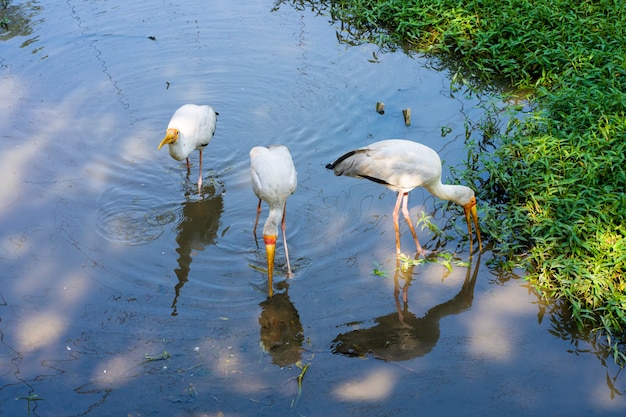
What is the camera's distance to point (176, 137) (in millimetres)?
6824

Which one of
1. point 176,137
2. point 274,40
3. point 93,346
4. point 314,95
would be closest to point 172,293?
point 93,346

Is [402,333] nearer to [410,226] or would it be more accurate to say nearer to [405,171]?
[410,226]

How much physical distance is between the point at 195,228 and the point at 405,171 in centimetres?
203

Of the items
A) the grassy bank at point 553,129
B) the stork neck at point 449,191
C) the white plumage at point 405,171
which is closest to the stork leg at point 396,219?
the white plumage at point 405,171

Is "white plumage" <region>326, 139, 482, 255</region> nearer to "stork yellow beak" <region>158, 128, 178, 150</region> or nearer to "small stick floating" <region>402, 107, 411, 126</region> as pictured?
"small stick floating" <region>402, 107, 411, 126</region>

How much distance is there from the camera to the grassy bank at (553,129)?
5.68m

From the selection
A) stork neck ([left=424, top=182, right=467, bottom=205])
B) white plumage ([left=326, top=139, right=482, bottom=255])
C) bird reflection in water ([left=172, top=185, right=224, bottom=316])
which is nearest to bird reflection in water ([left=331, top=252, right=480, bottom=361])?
white plumage ([left=326, top=139, right=482, bottom=255])

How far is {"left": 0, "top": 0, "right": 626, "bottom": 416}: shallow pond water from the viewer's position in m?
4.91

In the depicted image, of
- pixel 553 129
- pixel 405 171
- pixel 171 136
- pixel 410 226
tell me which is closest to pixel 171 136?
pixel 171 136

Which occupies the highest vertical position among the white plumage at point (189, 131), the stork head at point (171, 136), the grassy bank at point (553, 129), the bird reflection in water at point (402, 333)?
the stork head at point (171, 136)

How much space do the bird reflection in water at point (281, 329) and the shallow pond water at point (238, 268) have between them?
0.02 metres

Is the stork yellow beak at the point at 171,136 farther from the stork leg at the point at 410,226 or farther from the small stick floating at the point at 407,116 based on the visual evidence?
the small stick floating at the point at 407,116

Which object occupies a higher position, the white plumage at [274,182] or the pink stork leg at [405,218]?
the white plumage at [274,182]

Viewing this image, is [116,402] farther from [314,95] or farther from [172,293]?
[314,95]
